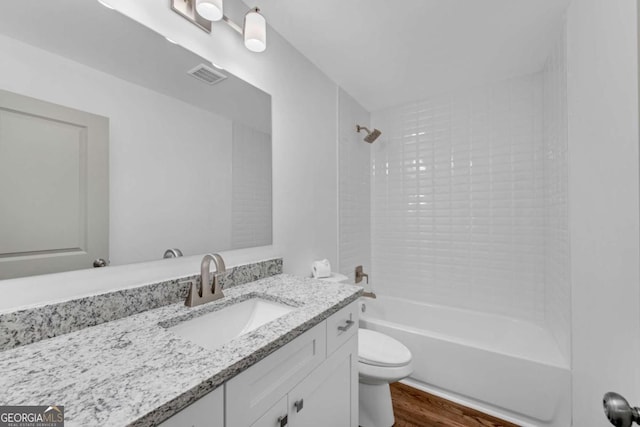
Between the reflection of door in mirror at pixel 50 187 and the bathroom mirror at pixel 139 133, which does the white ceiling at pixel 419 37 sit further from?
the reflection of door in mirror at pixel 50 187

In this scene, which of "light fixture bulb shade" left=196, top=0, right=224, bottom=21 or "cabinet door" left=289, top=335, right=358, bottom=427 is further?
"light fixture bulb shade" left=196, top=0, right=224, bottom=21

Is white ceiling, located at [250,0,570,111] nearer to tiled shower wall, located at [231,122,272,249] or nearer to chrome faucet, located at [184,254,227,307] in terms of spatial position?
tiled shower wall, located at [231,122,272,249]

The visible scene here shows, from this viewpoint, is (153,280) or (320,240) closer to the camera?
(153,280)

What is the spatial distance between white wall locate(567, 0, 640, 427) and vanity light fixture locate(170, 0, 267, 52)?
130 centimetres

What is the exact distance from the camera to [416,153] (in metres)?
2.61

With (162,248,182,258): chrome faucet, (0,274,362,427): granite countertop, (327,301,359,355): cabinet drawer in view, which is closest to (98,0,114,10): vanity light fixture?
(162,248,182,258): chrome faucet

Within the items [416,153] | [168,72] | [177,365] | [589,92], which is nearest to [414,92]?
[416,153]

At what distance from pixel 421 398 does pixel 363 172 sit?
1.93m

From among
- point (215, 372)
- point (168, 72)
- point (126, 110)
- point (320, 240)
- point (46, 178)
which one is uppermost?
point (168, 72)

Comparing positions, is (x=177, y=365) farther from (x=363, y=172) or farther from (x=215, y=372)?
(x=363, y=172)

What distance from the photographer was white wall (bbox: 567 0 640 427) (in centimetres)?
65

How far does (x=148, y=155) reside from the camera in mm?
1006

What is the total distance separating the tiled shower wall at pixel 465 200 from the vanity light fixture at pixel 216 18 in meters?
1.80

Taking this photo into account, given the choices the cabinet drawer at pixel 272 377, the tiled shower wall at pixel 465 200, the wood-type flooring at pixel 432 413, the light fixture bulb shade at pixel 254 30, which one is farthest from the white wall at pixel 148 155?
the tiled shower wall at pixel 465 200
